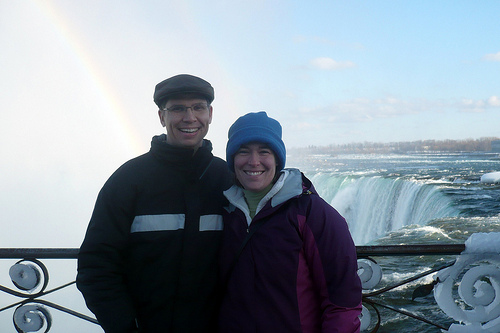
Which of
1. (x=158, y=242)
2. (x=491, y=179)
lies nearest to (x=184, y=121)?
(x=158, y=242)

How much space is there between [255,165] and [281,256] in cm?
38

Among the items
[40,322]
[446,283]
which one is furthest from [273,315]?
[40,322]

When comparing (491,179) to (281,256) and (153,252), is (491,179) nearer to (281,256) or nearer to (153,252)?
(281,256)

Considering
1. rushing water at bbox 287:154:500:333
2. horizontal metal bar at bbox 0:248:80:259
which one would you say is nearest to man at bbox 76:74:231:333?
horizontal metal bar at bbox 0:248:80:259

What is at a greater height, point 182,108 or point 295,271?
point 182,108

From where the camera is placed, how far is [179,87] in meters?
1.77

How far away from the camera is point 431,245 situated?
2094 millimetres

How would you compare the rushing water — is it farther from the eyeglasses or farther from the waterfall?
the eyeglasses

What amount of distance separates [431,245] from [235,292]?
112 cm

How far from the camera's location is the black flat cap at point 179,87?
178 centimetres

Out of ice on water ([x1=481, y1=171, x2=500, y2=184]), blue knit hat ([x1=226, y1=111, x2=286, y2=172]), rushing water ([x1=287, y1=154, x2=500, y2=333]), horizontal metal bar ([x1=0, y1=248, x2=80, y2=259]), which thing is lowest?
rushing water ([x1=287, y1=154, x2=500, y2=333])

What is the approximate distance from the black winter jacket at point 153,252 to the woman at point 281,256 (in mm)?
119

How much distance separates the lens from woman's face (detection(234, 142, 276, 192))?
1668mm

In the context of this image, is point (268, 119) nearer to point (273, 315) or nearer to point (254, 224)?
point (254, 224)
